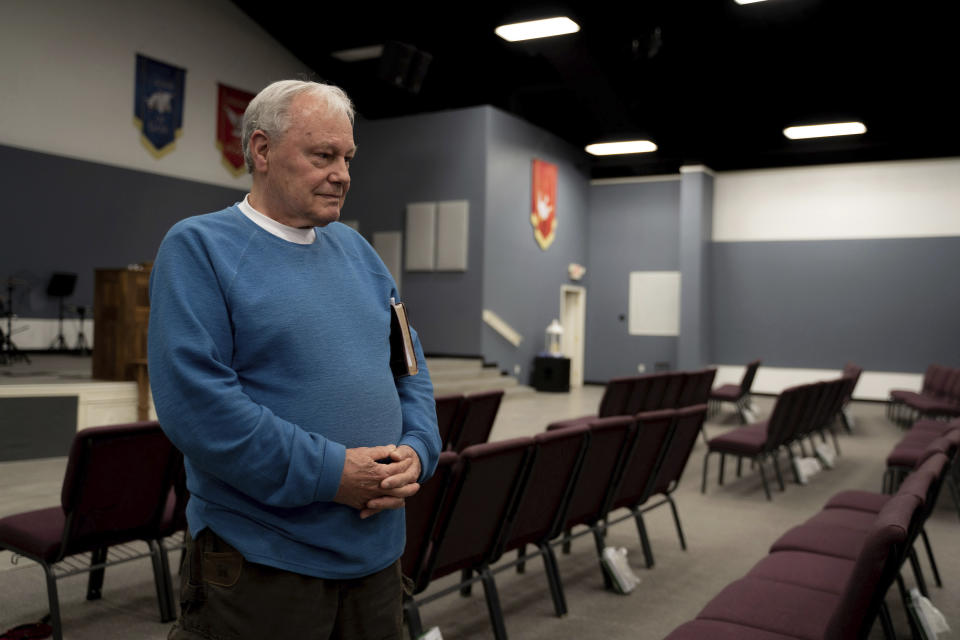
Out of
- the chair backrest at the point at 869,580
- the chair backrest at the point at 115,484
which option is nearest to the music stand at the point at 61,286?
the chair backrest at the point at 115,484

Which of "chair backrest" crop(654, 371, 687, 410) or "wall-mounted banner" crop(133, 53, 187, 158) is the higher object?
"wall-mounted banner" crop(133, 53, 187, 158)

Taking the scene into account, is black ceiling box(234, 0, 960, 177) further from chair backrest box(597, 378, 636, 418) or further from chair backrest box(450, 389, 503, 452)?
chair backrest box(450, 389, 503, 452)

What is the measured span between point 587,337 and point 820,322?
4212 mm

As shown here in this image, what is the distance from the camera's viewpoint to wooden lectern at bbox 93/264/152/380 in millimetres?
6613

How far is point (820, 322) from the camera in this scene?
12.9 m

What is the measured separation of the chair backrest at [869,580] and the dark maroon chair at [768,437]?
3627 mm

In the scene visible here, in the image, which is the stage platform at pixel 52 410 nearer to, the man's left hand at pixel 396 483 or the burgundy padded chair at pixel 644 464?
the burgundy padded chair at pixel 644 464

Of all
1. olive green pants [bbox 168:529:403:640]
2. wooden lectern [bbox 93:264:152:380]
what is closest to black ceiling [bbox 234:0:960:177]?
wooden lectern [bbox 93:264:152:380]

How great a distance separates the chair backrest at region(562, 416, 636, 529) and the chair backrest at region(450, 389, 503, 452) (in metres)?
1.12

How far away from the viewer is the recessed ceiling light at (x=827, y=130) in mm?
10117

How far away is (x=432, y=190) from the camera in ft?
41.4

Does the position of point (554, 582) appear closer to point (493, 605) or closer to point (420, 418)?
point (493, 605)

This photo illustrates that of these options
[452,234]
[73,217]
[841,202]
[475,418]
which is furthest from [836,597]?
[841,202]

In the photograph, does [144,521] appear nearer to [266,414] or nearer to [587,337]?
[266,414]
